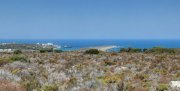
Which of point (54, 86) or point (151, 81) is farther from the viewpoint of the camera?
point (151, 81)

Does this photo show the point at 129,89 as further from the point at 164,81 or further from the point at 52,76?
the point at 52,76

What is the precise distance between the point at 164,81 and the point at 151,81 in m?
0.60

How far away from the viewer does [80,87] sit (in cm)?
1514

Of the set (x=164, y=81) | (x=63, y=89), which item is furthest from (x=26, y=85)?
(x=164, y=81)

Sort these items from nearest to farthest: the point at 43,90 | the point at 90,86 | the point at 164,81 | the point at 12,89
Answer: the point at 12,89
the point at 43,90
the point at 90,86
the point at 164,81

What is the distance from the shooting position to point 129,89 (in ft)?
49.1

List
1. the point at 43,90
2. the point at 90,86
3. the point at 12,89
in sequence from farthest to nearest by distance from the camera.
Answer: the point at 90,86 < the point at 43,90 < the point at 12,89

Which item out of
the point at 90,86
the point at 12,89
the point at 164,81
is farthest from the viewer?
the point at 164,81

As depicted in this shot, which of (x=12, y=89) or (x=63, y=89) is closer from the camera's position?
(x=12, y=89)

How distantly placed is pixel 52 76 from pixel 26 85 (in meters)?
4.43

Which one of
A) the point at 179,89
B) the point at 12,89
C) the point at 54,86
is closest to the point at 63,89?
the point at 54,86

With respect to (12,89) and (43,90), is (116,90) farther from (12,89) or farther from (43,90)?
(12,89)

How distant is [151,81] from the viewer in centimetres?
1853

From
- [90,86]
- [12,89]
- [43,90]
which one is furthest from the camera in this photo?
[90,86]
